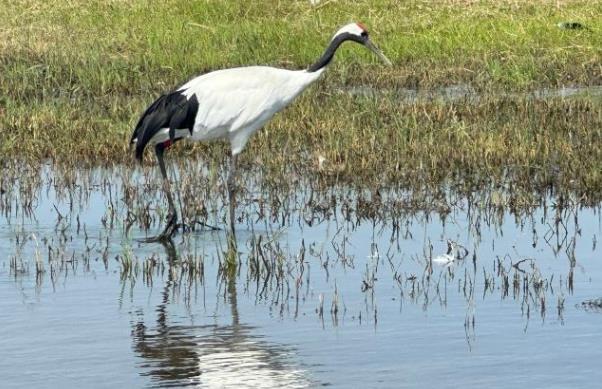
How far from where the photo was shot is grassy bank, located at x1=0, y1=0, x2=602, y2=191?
11.1 m

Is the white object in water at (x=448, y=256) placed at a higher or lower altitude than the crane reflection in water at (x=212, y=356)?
higher

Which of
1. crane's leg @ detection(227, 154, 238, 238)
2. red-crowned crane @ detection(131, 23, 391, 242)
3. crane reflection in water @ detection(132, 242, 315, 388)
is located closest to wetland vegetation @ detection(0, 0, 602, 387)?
crane reflection in water @ detection(132, 242, 315, 388)

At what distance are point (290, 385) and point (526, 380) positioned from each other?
90cm

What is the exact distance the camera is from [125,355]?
248 inches

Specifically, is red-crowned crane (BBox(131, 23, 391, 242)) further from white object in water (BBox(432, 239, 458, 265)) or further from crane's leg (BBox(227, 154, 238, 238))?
white object in water (BBox(432, 239, 458, 265))

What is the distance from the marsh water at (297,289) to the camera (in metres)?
6.06

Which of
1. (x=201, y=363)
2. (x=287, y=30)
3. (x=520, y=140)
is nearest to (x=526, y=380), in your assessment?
(x=201, y=363)

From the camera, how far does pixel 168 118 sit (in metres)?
9.55

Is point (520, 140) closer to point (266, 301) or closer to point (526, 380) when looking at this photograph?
point (266, 301)

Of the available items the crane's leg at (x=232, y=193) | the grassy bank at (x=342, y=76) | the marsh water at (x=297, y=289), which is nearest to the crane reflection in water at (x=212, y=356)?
the marsh water at (x=297, y=289)

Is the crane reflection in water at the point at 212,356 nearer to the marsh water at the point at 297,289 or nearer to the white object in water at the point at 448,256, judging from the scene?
the marsh water at the point at 297,289

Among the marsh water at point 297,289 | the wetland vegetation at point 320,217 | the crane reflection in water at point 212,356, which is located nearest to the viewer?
the crane reflection in water at point 212,356

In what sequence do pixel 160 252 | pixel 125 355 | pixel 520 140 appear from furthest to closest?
pixel 520 140, pixel 160 252, pixel 125 355

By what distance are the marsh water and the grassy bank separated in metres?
0.90
